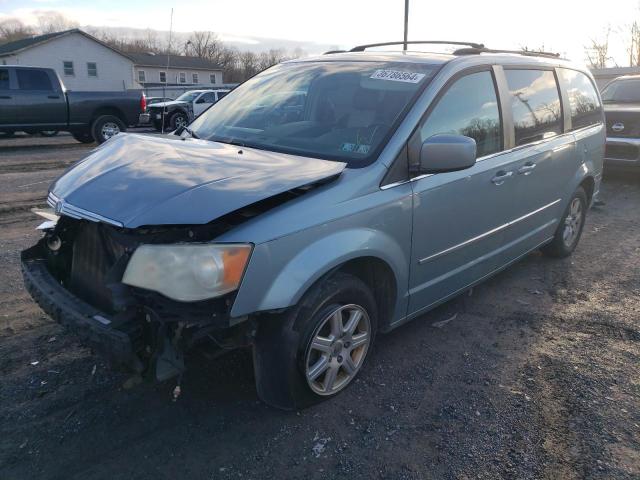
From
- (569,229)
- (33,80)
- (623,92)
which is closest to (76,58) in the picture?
(33,80)

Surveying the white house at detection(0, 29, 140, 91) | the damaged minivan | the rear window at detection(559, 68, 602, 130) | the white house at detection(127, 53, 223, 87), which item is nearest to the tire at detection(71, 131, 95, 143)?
the damaged minivan

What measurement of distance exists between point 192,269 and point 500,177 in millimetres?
2341

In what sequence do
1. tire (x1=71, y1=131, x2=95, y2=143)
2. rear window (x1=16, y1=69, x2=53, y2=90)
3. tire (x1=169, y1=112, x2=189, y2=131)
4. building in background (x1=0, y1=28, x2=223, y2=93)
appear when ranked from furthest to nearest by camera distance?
building in background (x1=0, y1=28, x2=223, y2=93), tire (x1=169, y1=112, x2=189, y2=131), tire (x1=71, y1=131, x2=95, y2=143), rear window (x1=16, y1=69, x2=53, y2=90)

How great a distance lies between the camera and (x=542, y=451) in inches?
101

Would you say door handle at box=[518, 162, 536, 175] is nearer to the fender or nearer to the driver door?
the driver door

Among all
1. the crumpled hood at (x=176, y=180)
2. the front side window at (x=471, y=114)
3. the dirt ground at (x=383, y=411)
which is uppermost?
the front side window at (x=471, y=114)

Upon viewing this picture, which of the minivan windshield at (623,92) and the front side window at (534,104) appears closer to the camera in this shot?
the front side window at (534,104)

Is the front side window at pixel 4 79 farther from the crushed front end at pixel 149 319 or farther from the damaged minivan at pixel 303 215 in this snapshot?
the crushed front end at pixel 149 319

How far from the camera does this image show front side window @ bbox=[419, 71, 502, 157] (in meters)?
3.19

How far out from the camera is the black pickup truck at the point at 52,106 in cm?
1284

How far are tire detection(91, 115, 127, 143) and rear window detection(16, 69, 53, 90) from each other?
1.34 m

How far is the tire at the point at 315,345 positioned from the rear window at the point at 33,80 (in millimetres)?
13171

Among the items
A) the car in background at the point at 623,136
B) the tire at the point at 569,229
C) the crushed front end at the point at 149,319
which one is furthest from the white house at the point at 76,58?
the crushed front end at the point at 149,319

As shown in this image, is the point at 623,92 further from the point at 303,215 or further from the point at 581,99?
the point at 303,215
